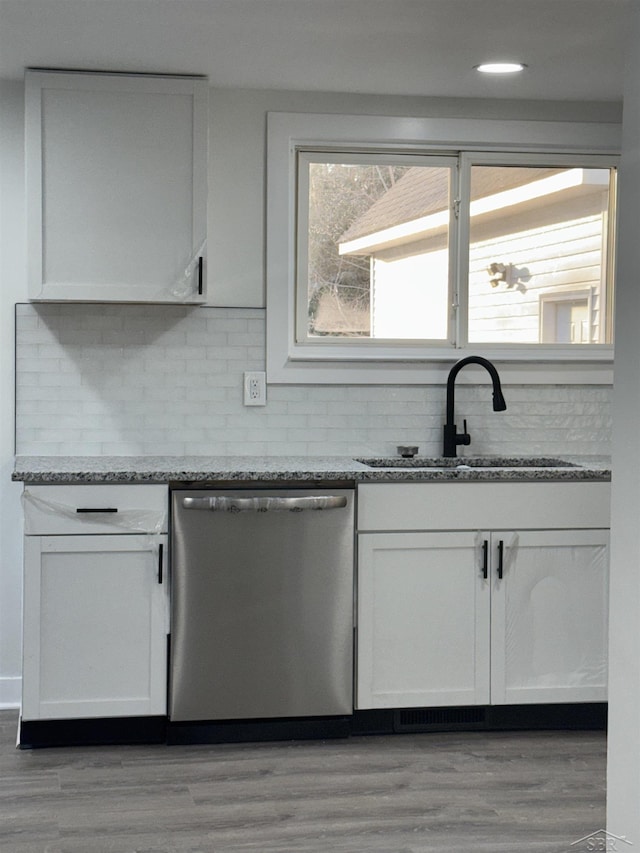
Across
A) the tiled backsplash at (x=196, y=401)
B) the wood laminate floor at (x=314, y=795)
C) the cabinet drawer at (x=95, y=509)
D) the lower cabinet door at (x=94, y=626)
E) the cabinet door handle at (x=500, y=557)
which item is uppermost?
the tiled backsplash at (x=196, y=401)

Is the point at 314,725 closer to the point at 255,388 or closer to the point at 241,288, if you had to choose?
the point at 255,388

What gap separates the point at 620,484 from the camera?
2240mm

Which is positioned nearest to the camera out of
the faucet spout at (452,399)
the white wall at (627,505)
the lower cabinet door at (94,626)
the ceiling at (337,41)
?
the white wall at (627,505)

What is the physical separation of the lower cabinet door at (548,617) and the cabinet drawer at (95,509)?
1152 mm

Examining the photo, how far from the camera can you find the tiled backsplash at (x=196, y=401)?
3.88 m

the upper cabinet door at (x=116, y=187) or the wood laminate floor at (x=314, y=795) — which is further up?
the upper cabinet door at (x=116, y=187)

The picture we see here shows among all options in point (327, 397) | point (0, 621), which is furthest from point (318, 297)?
point (0, 621)

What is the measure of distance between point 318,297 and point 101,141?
999mm

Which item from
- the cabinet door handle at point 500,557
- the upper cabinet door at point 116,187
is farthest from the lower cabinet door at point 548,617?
the upper cabinet door at point 116,187

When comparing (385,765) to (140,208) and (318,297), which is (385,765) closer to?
(318,297)

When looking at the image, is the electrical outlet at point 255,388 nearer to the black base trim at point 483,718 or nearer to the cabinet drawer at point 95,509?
the cabinet drawer at point 95,509

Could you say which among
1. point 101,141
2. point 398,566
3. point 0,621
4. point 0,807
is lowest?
point 0,807

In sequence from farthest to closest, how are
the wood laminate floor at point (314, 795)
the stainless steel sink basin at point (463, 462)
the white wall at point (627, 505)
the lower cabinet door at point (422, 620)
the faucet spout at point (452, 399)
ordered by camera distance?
1. the stainless steel sink basin at point (463, 462)
2. the faucet spout at point (452, 399)
3. the lower cabinet door at point (422, 620)
4. the wood laminate floor at point (314, 795)
5. the white wall at point (627, 505)

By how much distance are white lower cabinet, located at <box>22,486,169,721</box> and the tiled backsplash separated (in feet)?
1.88
